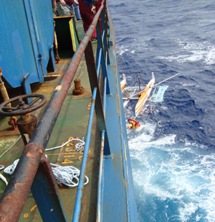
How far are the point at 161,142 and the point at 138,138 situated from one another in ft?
5.30

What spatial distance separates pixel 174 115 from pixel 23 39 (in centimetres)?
1567

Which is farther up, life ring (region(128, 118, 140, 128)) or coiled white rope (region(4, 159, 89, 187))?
coiled white rope (region(4, 159, 89, 187))

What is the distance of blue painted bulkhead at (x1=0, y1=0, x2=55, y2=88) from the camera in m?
3.22

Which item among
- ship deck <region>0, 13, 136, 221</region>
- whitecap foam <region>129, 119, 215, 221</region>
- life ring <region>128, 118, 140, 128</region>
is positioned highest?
ship deck <region>0, 13, 136, 221</region>

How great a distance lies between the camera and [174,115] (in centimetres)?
1811

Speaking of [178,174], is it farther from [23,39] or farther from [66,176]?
[66,176]

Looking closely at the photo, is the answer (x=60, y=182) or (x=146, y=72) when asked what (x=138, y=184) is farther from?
(x=146, y=72)

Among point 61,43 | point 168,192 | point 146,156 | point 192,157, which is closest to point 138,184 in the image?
point 168,192

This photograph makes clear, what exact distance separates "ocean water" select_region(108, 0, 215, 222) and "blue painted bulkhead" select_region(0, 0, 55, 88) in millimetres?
8447

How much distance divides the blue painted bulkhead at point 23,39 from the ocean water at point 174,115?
8447mm

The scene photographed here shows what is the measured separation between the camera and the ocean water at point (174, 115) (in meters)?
11.1

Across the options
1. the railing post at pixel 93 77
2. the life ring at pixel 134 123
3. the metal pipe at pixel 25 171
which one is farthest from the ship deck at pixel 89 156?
the life ring at pixel 134 123

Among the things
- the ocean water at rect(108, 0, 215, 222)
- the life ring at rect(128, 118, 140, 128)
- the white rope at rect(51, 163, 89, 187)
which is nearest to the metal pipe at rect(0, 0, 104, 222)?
the white rope at rect(51, 163, 89, 187)

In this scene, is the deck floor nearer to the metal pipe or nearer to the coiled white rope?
the coiled white rope
